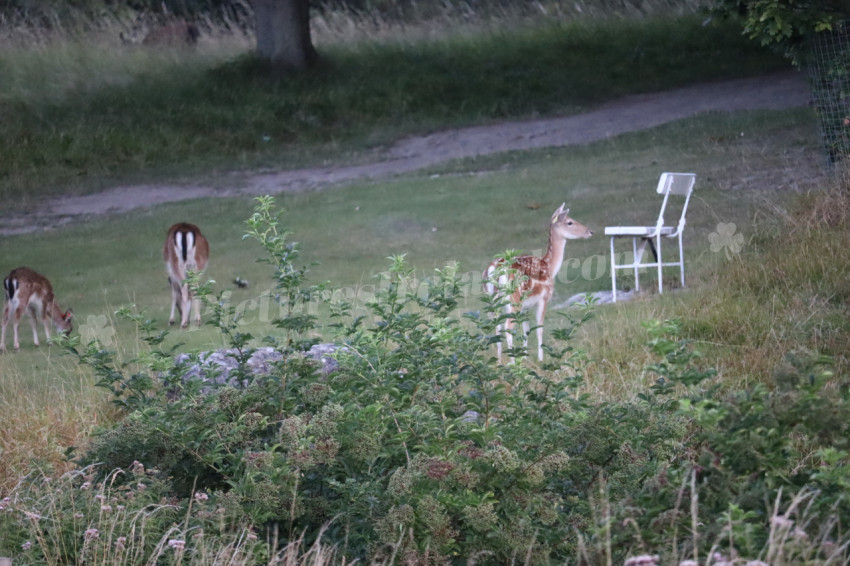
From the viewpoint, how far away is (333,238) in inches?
677

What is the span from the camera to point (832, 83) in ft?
48.2

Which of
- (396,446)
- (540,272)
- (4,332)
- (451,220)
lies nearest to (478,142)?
(451,220)

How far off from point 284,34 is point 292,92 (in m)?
1.74

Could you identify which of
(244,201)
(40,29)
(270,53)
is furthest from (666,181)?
(40,29)

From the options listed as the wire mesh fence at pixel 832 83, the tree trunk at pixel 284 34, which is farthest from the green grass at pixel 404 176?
the wire mesh fence at pixel 832 83

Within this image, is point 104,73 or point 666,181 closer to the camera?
point 666,181

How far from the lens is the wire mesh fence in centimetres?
1433

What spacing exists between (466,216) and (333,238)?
2142mm

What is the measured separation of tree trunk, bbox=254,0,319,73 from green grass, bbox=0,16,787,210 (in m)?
0.49

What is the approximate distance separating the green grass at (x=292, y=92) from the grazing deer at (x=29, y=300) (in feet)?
28.1

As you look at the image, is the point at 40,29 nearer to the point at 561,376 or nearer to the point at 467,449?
the point at 561,376

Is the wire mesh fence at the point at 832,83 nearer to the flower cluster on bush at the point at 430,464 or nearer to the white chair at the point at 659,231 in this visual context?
the white chair at the point at 659,231

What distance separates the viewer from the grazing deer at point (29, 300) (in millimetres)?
12906

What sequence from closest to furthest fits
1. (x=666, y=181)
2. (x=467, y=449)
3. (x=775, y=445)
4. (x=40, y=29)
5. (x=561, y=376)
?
(x=775, y=445) → (x=467, y=449) → (x=561, y=376) → (x=666, y=181) → (x=40, y=29)
